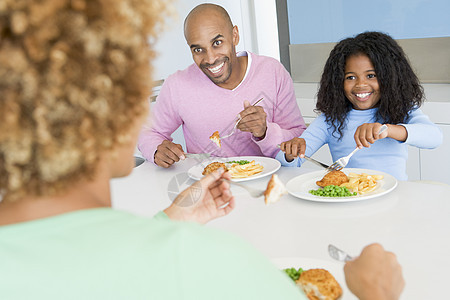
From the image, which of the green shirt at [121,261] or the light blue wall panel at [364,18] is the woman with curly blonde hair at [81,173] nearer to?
the green shirt at [121,261]

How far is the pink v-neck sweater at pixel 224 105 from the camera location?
7.20ft

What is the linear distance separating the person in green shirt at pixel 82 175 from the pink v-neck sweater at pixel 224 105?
1.58 meters

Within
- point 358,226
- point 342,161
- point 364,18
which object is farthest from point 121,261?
point 364,18

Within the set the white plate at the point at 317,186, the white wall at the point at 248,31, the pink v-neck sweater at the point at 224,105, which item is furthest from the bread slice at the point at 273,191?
the white wall at the point at 248,31

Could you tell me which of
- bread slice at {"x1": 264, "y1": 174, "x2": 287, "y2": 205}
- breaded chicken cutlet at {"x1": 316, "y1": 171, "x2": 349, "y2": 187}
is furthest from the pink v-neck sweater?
bread slice at {"x1": 264, "y1": 174, "x2": 287, "y2": 205}

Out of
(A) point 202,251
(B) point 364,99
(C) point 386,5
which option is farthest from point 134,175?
(C) point 386,5

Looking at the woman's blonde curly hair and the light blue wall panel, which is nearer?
the woman's blonde curly hair

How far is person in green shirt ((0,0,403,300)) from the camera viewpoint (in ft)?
1.61

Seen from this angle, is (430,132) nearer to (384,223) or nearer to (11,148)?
(384,223)

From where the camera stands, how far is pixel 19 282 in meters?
0.49

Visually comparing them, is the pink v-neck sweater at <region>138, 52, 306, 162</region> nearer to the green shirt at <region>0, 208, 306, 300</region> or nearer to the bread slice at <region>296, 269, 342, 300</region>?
the bread slice at <region>296, 269, 342, 300</region>

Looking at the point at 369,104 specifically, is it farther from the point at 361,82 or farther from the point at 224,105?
the point at 224,105

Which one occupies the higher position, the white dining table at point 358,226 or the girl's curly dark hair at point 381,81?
the girl's curly dark hair at point 381,81

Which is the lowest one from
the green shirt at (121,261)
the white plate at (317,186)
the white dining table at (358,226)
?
the white dining table at (358,226)
